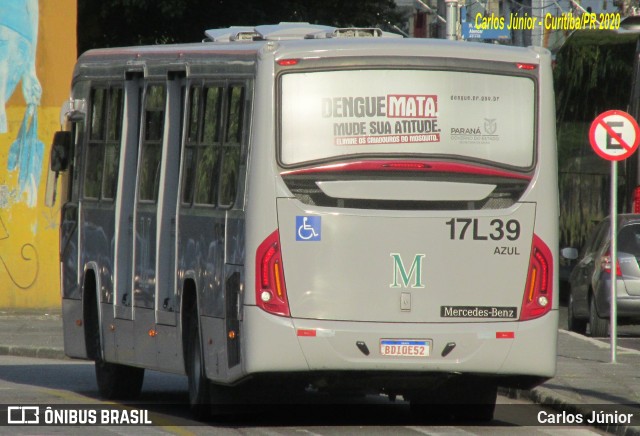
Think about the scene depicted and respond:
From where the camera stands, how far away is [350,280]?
43.3 ft

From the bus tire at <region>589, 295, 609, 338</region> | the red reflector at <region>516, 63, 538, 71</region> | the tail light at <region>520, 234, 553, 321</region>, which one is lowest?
the bus tire at <region>589, 295, 609, 338</region>

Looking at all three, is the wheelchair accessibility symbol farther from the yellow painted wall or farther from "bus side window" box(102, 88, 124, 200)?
the yellow painted wall

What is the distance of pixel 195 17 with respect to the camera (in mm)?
41969

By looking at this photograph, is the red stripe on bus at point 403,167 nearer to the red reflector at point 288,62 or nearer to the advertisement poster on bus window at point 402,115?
the advertisement poster on bus window at point 402,115

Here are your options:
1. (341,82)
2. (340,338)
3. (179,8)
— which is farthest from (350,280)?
(179,8)

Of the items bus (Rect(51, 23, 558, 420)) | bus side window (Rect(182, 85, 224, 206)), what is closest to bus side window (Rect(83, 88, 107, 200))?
bus side window (Rect(182, 85, 224, 206))

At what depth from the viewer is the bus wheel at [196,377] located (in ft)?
46.6

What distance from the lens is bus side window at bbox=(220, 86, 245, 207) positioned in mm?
13664

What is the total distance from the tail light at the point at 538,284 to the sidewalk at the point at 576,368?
3.39 ft

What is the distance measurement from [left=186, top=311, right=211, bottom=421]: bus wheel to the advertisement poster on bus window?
1.93 m

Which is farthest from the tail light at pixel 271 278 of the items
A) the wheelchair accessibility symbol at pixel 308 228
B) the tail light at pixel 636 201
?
the tail light at pixel 636 201

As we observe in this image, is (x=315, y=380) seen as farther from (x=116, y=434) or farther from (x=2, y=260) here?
(x=2, y=260)

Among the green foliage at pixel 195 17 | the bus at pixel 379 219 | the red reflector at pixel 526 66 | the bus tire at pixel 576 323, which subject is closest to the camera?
the bus at pixel 379 219

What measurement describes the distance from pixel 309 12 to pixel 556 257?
29159 mm
